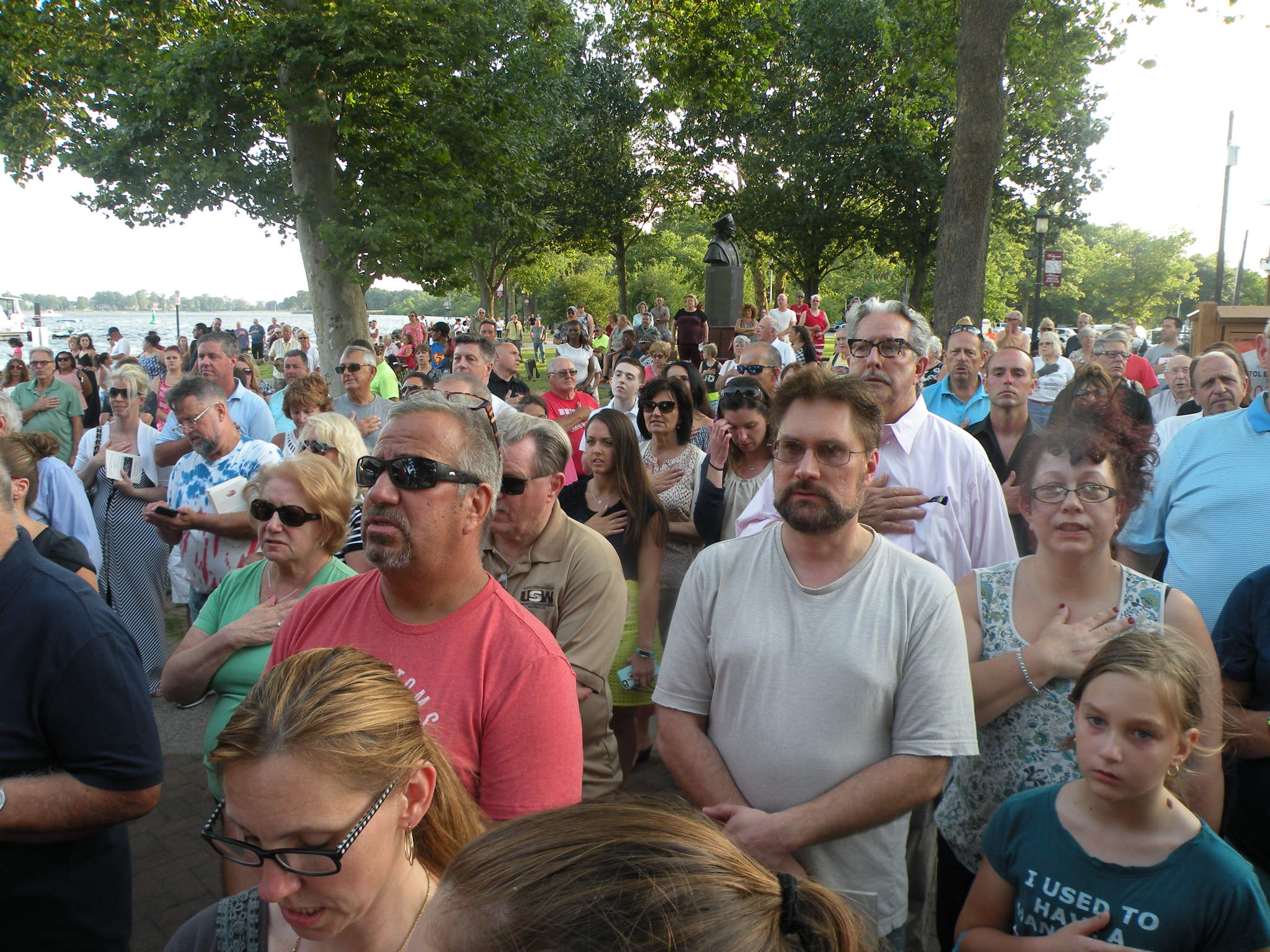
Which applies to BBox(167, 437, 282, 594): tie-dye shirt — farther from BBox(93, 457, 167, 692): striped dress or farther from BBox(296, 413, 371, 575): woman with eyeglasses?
BBox(93, 457, 167, 692): striped dress

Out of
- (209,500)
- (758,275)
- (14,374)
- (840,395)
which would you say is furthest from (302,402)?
(758,275)

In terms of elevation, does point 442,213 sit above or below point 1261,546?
above

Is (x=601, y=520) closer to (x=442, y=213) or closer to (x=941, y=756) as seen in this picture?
(x=941, y=756)

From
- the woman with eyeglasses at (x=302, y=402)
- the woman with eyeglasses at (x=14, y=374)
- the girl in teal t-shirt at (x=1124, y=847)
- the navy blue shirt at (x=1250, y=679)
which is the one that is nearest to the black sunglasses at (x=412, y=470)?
the girl in teal t-shirt at (x=1124, y=847)

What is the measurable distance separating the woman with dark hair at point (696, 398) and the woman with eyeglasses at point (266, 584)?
3.12m

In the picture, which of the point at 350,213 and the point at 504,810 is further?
the point at 350,213

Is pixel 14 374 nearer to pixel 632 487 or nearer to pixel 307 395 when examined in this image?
pixel 307 395

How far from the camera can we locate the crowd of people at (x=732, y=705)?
142 cm

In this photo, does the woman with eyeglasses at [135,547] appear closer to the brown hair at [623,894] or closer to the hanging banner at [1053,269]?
the brown hair at [623,894]

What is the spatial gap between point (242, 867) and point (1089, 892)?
214 centimetres

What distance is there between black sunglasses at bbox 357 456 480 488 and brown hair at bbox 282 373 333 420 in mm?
4245

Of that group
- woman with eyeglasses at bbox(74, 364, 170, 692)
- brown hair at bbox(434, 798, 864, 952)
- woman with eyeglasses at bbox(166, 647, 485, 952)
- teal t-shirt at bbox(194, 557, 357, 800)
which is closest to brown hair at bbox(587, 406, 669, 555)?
teal t-shirt at bbox(194, 557, 357, 800)

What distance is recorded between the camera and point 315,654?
64.5 inches

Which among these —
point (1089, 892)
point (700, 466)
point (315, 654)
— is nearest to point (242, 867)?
point (315, 654)
